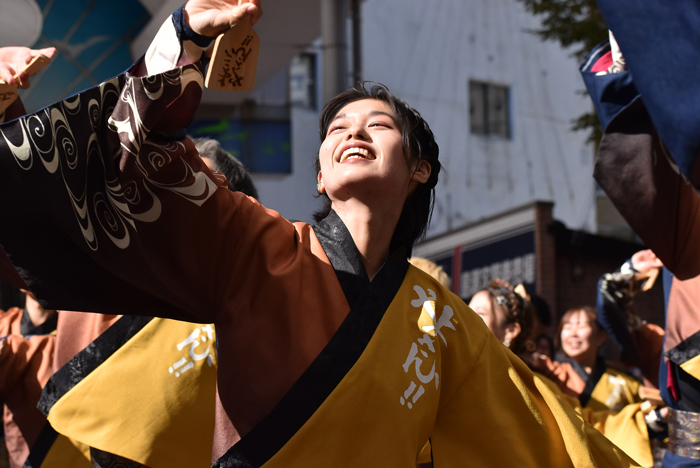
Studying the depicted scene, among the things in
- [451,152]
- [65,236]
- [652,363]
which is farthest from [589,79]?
[451,152]

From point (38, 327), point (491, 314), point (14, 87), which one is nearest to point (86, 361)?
point (14, 87)


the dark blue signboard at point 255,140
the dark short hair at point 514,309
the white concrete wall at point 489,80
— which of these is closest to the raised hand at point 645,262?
the dark short hair at point 514,309

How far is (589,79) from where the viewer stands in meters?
1.95

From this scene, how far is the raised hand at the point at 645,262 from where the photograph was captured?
3.13m

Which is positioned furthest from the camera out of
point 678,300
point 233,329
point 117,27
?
point 117,27

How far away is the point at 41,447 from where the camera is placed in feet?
7.57

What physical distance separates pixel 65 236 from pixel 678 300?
1.98 m

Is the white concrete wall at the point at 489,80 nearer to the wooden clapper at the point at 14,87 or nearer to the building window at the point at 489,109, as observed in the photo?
the building window at the point at 489,109

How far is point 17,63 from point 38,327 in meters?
1.88

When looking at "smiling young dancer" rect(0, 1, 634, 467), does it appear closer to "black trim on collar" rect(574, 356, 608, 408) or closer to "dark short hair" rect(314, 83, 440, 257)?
"dark short hair" rect(314, 83, 440, 257)

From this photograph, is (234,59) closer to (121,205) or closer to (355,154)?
(121,205)

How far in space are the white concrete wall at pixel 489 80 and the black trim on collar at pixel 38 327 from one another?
9294 millimetres

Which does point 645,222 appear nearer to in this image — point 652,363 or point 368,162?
point 368,162

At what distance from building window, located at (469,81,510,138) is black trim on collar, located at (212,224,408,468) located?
40.0ft
